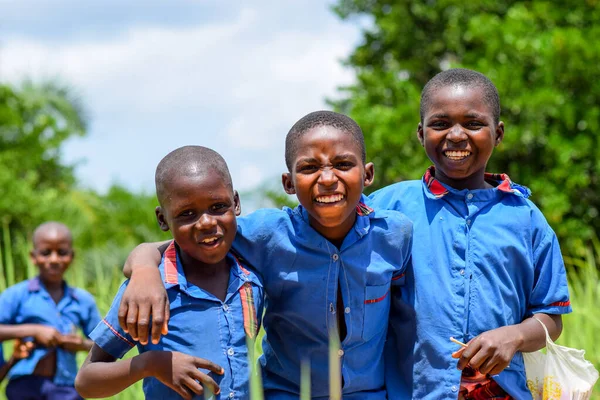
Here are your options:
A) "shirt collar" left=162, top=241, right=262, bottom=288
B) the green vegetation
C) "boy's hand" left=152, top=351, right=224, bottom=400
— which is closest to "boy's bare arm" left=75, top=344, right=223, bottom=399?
"boy's hand" left=152, top=351, right=224, bottom=400

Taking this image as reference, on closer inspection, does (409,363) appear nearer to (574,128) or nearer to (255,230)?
(255,230)

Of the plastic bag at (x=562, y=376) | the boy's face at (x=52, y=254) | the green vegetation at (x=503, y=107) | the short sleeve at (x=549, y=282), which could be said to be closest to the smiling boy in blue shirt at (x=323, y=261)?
the short sleeve at (x=549, y=282)

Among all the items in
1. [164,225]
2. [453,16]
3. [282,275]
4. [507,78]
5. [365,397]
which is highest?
[453,16]

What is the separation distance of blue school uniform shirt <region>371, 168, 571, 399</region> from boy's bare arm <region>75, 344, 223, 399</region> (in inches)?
30.8

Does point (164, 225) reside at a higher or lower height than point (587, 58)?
lower

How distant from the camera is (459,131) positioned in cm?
300

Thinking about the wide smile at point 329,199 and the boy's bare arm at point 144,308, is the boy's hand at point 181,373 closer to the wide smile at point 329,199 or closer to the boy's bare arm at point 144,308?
the boy's bare arm at point 144,308

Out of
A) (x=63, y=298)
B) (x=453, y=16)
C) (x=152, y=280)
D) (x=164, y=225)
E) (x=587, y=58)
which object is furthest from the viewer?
(x=453, y=16)

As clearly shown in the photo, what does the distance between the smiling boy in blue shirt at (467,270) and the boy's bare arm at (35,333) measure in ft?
8.24

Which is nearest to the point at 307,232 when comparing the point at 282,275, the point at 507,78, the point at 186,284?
the point at 282,275

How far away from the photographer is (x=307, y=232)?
114 inches

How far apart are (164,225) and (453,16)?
328 inches

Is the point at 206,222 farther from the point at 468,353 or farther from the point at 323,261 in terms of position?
the point at 468,353

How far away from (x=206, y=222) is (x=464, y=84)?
114 centimetres
